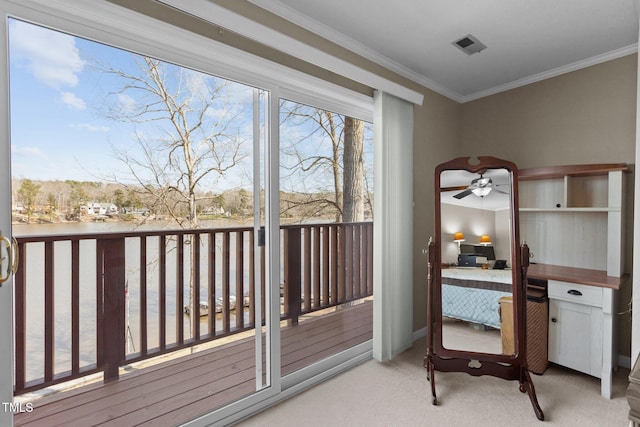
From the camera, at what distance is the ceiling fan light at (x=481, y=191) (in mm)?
2369

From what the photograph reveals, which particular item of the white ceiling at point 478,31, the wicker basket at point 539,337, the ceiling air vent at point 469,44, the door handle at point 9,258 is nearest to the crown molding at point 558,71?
the white ceiling at point 478,31

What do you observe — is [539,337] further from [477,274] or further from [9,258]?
[9,258]

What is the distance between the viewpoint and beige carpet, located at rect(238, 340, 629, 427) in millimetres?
1922

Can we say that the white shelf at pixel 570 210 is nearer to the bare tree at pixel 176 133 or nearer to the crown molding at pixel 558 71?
the crown molding at pixel 558 71

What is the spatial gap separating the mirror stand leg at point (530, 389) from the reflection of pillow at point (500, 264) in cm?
67

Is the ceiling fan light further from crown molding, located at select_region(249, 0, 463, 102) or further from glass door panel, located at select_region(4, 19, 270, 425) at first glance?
glass door panel, located at select_region(4, 19, 270, 425)

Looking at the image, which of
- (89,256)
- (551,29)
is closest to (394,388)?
(89,256)

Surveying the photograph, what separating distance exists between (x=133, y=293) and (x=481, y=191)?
2.37 m

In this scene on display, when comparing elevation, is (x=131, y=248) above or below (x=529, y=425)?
above

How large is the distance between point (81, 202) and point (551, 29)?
3.09 m

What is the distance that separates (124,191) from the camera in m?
1.65

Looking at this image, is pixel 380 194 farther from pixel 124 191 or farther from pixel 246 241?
pixel 124 191

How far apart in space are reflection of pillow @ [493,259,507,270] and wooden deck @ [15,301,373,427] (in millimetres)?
1472

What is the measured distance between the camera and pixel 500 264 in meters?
2.29
